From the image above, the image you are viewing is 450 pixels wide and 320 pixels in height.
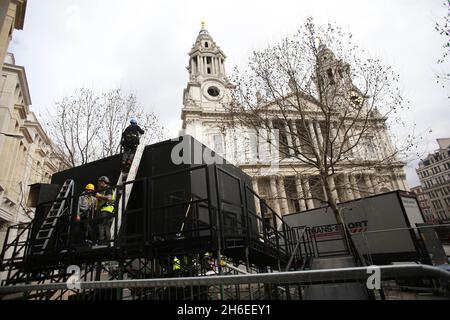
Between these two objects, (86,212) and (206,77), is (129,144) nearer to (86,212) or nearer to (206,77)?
(86,212)

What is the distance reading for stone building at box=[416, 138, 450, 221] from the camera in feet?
269

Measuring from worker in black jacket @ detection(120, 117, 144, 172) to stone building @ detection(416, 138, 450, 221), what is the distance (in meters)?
102

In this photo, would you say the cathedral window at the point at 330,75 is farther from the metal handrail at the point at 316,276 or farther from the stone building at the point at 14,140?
the stone building at the point at 14,140

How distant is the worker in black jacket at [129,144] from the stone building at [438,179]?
10175 centimetres

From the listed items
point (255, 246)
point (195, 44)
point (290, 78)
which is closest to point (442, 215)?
point (195, 44)

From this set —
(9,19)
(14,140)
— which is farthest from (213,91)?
(9,19)

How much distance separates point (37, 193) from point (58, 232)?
223 cm

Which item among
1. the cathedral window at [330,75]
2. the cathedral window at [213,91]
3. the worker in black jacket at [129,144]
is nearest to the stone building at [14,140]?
the worker in black jacket at [129,144]

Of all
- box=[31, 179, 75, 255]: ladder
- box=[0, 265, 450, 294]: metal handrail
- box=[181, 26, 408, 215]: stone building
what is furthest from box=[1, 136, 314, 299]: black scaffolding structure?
box=[181, 26, 408, 215]: stone building

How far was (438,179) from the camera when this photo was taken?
86562mm

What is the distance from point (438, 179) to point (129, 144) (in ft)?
363

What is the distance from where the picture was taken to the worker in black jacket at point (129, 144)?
261 inches

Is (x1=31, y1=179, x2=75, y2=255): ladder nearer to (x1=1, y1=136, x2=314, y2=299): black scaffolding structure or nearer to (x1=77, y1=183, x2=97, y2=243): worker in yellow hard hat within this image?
(x1=1, y1=136, x2=314, y2=299): black scaffolding structure

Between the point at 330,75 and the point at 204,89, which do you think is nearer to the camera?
the point at 330,75
